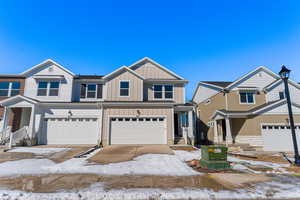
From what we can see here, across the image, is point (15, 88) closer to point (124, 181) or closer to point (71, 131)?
point (71, 131)

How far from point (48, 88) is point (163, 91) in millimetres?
11217

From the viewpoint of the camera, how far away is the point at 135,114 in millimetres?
12133

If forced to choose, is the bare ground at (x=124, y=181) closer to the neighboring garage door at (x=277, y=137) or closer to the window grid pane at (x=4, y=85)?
the neighboring garage door at (x=277, y=137)

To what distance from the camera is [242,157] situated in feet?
28.3

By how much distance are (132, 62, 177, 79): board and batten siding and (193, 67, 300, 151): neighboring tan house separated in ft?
18.9

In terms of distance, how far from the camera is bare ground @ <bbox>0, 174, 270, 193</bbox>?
13.4 ft

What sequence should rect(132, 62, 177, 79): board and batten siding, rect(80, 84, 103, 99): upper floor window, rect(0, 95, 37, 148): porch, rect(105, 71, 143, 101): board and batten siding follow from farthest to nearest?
rect(132, 62, 177, 79): board and batten siding → rect(80, 84, 103, 99): upper floor window → rect(105, 71, 143, 101): board and batten siding → rect(0, 95, 37, 148): porch

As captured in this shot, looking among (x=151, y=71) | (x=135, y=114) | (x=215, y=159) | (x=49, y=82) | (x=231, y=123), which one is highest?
(x=151, y=71)

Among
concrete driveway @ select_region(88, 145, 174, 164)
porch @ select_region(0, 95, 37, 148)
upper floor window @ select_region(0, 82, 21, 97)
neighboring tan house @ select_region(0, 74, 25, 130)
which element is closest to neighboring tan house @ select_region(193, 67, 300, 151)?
concrete driveway @ select_region(88, 145, 174, 164)

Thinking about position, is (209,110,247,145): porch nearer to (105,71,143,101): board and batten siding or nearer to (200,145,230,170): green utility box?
(200,145,230,170): green utility box

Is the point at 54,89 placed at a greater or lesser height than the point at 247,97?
greater

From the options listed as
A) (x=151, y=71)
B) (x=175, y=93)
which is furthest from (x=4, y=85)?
(x=175, y=93)

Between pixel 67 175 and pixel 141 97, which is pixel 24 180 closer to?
pixel 67 175

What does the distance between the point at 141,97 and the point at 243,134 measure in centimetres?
933
